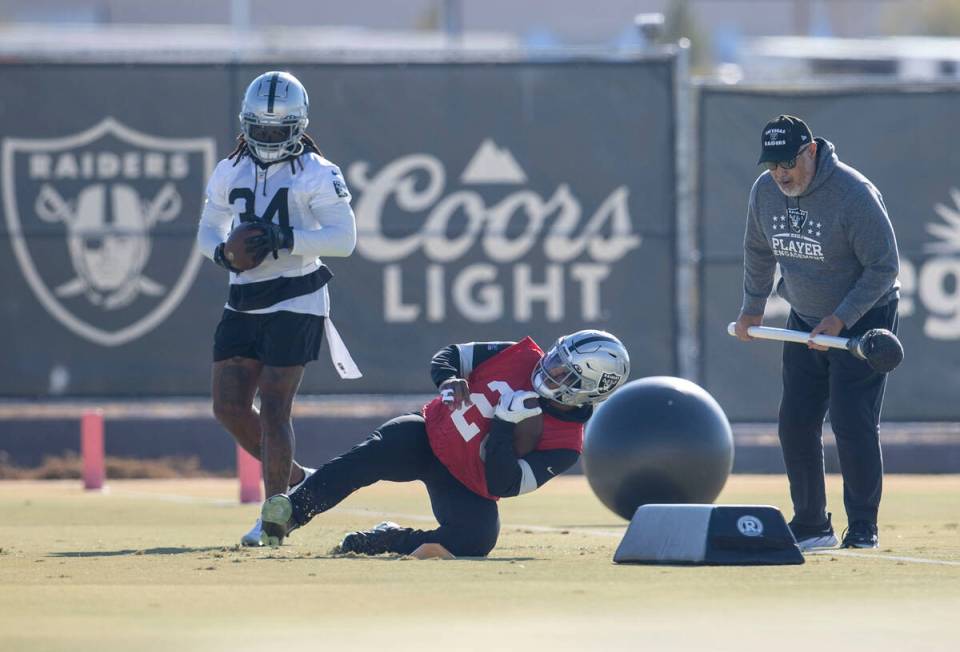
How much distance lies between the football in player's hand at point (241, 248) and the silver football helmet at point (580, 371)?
1469mm

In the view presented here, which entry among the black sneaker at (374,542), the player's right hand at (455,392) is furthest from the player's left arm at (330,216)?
the black sneaker at (374,542)

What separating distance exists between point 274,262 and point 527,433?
5.15 ft

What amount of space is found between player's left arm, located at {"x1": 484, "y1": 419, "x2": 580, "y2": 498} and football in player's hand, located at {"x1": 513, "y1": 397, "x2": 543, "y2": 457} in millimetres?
44

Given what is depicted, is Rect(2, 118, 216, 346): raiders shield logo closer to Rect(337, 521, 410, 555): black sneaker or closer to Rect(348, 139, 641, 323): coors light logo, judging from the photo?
Rect(348, 139, 641, 323): coors light logo

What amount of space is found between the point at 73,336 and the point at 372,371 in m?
2.53

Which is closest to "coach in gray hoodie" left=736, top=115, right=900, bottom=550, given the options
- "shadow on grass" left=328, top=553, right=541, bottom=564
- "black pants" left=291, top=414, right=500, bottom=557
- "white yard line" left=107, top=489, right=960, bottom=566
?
"white yard line" left=107, top=489, right=960, bottom=566

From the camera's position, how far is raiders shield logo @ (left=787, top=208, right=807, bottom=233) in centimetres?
916

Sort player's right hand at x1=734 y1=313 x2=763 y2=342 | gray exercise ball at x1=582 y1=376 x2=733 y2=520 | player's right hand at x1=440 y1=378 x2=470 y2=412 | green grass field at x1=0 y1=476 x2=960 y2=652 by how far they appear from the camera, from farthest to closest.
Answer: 1. gray exercise ball at x1=582 y1=376 x2=733 y2=520
2. player's right hand at x1=734 y1=313 x2=763 y2=342
3. player's right hand at x1=440 y1=378 x2=470 y2=412
4. green grass field at x1=0 y1=476 x2=960 y2=652

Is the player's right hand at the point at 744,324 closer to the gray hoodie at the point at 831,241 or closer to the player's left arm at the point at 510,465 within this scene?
the gray hoodie at the point at 831,241

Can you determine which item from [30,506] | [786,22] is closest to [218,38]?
[786,22]

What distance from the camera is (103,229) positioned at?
1605 cm

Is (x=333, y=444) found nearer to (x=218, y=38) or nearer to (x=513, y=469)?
(x=513, y=469)

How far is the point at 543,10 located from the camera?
6069cm

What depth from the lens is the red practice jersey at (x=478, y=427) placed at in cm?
859
